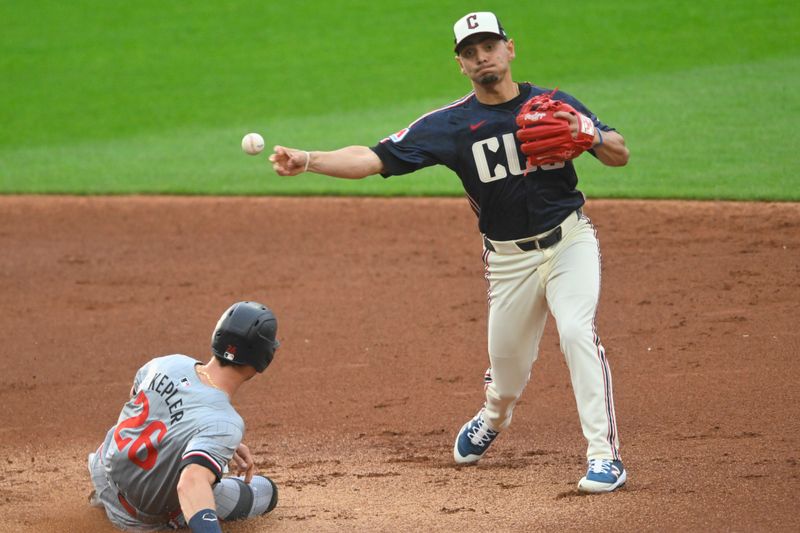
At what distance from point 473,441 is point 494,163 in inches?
55.9

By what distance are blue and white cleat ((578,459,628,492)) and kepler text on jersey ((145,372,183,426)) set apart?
1799 mm

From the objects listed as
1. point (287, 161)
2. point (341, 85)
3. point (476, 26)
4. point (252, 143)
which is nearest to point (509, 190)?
point (476, 26)

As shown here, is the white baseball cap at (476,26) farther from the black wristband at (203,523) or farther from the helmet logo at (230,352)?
the black wristband at (203,523)

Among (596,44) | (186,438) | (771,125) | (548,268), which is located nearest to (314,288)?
(548,268)

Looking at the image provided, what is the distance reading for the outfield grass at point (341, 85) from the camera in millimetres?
12406

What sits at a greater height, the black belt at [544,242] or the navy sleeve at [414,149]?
the navy sleeve at [414,149]

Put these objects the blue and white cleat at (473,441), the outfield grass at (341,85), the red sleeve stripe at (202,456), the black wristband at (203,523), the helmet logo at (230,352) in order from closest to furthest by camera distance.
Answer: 1. the black wristband at (203,523)
2. the red sleeve stripe at (202,456)
3. the helmet logo at (230,352)
4. the blue and white cleat at (473,441)
5. the outfield grass at (341,85)

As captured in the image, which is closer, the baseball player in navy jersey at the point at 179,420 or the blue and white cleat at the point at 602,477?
the baseball player in navy jersey at the point at 179,420

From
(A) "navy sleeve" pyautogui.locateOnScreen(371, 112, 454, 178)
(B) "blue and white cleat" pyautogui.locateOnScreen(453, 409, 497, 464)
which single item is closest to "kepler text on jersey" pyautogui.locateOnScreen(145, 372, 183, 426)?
(A) "navy sleeve" pyautogui.locateOnScreen(371, 112, 454, 178)

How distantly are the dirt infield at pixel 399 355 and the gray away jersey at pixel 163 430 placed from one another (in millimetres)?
413

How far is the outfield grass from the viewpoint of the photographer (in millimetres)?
12406

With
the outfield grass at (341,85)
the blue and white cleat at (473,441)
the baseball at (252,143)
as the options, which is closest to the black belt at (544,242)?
the blue and white cleat at (473,441)

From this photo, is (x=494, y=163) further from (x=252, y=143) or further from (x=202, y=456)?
(x=202, y=456)

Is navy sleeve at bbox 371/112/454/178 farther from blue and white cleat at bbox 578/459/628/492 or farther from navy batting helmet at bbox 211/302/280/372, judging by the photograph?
blue and white cleat at bbox 578/459/628/492
